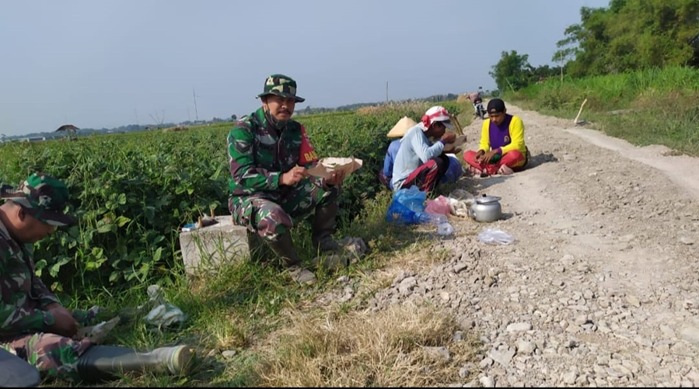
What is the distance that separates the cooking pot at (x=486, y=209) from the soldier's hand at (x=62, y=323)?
3.37 metres

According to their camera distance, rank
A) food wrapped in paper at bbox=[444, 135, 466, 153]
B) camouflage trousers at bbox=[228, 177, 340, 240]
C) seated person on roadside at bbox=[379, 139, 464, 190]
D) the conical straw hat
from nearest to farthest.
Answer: camouflage trousers at bbox=[228, 177, 340, 240] → food wrapped in paper at bbox=[444, 135, 466, 153] → seated person on roadside at bbox=[379, 139, 464, 190] → the conical straw hat

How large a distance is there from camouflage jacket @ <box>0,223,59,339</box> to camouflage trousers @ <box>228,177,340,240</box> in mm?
1288

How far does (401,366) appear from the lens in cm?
210

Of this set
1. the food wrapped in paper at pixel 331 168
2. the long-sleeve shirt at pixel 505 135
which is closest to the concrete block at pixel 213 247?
the food wrapped in paper at pixel 331 168

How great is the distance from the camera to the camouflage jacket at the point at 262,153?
339 cm

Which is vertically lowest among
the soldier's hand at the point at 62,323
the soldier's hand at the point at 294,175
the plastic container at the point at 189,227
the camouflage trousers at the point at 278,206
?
the soldier's hand at the point at 62,323

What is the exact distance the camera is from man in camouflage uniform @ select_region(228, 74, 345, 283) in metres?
3.29

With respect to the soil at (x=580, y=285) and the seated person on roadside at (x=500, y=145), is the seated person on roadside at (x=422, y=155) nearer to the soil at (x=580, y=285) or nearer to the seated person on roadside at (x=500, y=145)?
the soil at (x=580, y=285)

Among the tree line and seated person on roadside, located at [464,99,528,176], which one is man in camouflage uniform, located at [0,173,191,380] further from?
the tree line

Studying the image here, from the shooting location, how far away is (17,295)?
7.75ft

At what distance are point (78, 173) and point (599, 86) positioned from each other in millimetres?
19656

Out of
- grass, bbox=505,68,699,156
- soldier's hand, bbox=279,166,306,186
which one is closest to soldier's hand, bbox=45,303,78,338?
soldier's hand, bbox=279,166,306,186

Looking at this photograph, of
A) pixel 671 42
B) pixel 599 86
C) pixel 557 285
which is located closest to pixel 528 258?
pixel 557 285

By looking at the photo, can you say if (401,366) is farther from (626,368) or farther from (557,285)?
(557,285)
